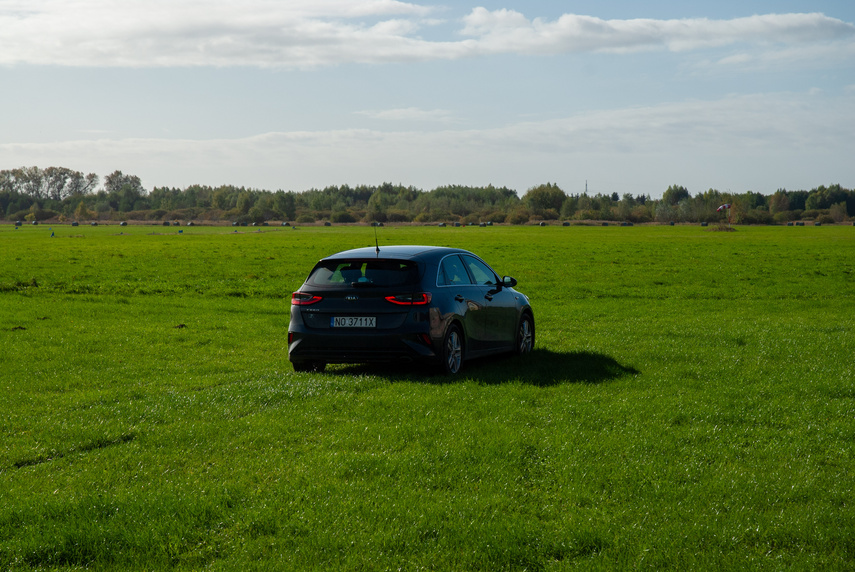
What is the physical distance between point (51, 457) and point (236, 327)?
10642 millimetres

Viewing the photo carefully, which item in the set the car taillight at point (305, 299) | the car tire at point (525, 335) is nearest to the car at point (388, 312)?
the car taillight at point (305, 299)

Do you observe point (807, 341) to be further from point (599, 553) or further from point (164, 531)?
point (164, 531)

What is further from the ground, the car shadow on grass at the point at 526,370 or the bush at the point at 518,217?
the bush at the point at 518,217

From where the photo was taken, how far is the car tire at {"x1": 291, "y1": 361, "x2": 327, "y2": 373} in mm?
11797

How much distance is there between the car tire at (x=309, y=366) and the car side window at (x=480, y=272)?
2640 millimetres

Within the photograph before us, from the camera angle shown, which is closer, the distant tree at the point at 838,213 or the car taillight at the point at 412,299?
the car taillight at the point at 412,299

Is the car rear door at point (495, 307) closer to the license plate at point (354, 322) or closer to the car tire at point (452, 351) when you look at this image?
the car tire at point (452, 351)

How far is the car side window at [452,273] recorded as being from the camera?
1189 centimetres

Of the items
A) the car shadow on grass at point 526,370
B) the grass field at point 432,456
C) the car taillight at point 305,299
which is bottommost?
the car shadow on grass at point 526,370

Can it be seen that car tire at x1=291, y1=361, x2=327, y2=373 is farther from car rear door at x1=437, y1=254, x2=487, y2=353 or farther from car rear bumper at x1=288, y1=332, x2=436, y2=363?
car rear door at x1=437, y1=254, x2=487, y2=353

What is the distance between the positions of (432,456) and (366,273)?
4.88 metres

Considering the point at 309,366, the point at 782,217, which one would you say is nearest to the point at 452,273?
the point at 309,366

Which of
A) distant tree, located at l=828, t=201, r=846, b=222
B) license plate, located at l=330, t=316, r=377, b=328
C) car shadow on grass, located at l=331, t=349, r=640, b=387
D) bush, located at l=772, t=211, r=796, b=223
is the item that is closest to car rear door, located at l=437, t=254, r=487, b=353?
car shadow on grass, located at l=331, t=349, r=640, b=387

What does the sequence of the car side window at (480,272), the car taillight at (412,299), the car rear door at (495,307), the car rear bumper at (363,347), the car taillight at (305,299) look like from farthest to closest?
the car side window at (480,272) < the car rear door at (495,307) < the car taillight at (305,299) < the car taillight at (412,299) < the car rear bumper at (363,347)
